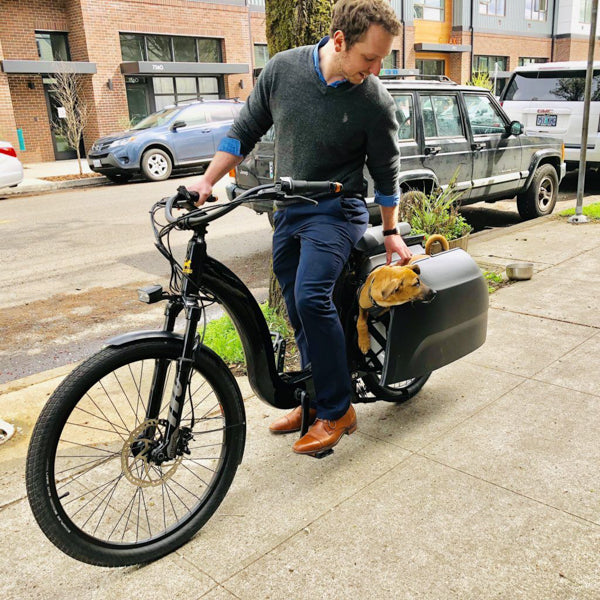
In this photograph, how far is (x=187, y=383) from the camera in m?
2.51

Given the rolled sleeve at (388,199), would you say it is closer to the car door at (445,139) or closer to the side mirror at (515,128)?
the car door at (445,139)

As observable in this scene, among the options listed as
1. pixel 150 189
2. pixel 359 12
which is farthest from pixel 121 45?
pixel 359 12

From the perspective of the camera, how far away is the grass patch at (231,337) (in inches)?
176

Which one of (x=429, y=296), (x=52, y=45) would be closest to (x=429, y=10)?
(x=52, y=45)

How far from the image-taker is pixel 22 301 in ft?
21.1

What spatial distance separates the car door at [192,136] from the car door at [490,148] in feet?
31.0

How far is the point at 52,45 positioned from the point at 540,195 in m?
17.9

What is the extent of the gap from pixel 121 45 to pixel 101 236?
51.5 feet

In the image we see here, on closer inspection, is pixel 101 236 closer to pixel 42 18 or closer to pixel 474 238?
pixel 474 238

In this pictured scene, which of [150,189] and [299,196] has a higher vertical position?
[299,196]

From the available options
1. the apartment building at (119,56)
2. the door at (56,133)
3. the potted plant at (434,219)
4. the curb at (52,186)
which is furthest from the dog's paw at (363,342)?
the door at (56,133)

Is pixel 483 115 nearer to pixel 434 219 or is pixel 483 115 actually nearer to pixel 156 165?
pixel 434 219

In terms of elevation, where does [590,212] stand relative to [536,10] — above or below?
below

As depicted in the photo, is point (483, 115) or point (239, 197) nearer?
point (239, 197)
